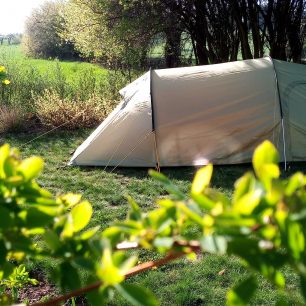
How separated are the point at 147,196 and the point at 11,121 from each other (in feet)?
13.7

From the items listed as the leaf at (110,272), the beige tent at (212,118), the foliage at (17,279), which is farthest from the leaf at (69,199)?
the beige tent at (212,118)

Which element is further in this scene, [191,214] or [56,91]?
[56,91]

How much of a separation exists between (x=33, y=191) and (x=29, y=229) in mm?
49

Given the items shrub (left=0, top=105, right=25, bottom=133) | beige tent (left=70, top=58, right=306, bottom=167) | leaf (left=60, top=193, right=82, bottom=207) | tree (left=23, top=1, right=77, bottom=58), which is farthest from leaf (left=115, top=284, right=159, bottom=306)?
tree (left=23, top=1, right=77, bottom=58)

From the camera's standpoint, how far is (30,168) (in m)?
0.56

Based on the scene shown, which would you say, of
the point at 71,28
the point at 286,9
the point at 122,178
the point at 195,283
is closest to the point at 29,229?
the point at 195,283

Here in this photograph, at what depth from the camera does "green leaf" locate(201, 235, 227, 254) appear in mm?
439

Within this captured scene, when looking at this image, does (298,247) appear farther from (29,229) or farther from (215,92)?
(215,92)

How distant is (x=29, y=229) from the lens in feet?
1.86

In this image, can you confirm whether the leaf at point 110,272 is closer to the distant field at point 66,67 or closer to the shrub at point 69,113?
the shrub at point 69,113

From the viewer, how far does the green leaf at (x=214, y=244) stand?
439 mm

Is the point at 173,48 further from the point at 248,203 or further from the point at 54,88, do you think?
the point at 248,203

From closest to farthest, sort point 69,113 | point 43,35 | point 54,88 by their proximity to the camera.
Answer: point 69,113 → point 54,88 → point 43,35

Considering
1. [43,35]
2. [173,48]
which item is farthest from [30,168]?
[43,35]
